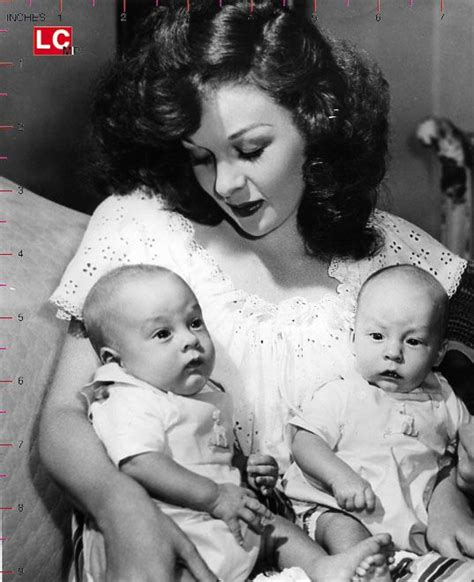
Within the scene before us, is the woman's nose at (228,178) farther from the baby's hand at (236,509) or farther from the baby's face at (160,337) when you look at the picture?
the baby's hand at (236,509)

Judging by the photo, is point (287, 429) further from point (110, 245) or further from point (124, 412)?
point (110, 245)

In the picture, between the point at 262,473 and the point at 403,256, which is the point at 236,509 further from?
the point at 403,256

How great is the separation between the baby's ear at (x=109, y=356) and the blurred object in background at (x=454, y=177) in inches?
24.3

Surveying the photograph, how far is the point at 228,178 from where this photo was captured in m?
1.30

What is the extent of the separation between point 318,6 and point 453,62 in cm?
25

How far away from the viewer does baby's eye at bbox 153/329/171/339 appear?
1.19m

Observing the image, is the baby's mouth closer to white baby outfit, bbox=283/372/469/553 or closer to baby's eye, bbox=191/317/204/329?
baby's eye, bbox=191/317/204/329

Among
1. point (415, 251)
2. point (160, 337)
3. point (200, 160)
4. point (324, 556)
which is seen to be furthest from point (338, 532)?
point (200, 160)

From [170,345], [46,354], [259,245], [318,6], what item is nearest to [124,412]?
[170,345]

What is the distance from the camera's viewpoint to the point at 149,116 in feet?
4.30

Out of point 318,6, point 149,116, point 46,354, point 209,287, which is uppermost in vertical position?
point 318,6

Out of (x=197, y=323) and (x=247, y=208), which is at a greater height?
(x=247, y=208)

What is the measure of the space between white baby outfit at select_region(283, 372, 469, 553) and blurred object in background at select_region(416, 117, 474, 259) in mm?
320

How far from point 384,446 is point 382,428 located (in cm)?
3
